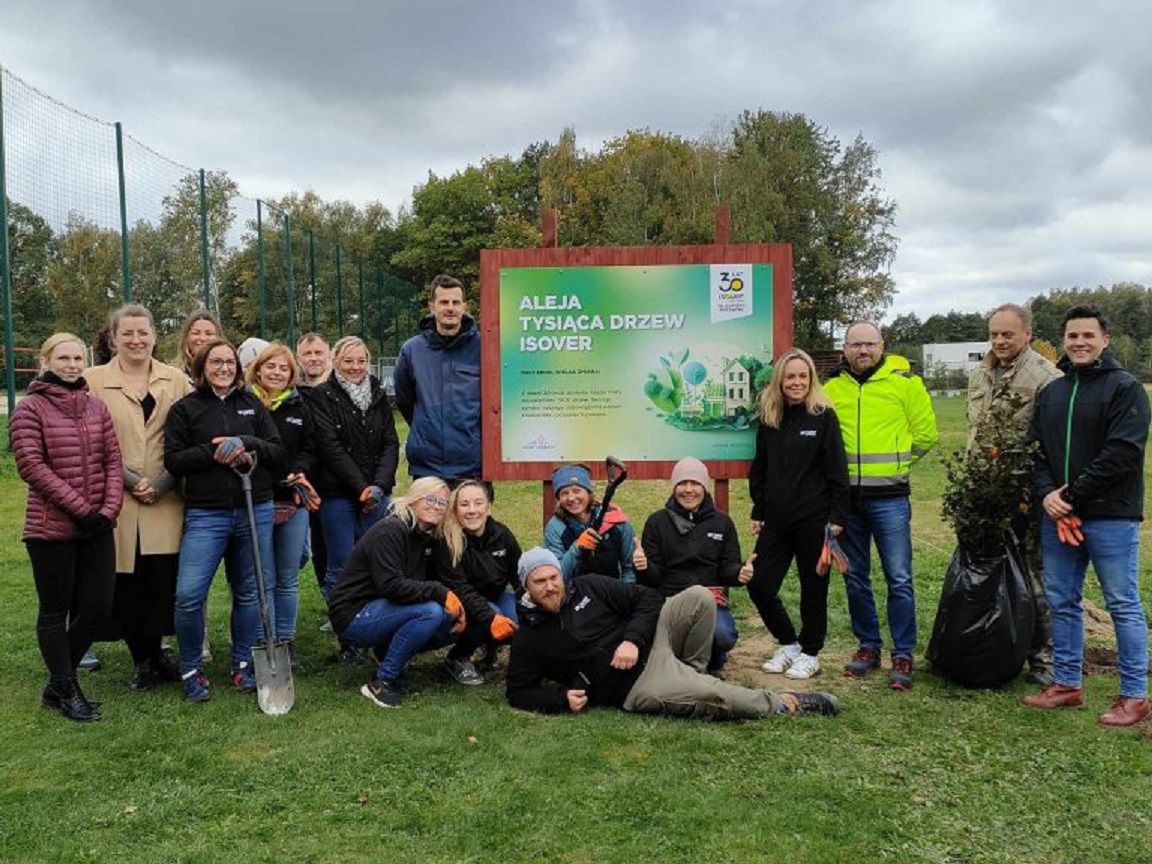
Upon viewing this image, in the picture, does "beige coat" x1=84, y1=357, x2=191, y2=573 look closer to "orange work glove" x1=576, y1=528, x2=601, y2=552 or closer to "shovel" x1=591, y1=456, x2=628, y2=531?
"orange work glove" x1=576, y1=528, x2=601, y2=552

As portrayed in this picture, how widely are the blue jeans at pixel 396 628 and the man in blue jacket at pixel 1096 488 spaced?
2.97 meters

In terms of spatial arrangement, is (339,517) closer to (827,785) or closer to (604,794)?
(604,794)

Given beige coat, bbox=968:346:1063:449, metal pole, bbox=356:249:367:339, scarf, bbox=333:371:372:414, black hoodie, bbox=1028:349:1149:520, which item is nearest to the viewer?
black hoodie, bbox=1028:349:1149:520

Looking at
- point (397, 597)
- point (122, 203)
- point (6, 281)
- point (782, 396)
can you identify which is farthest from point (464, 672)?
point (122, 203)

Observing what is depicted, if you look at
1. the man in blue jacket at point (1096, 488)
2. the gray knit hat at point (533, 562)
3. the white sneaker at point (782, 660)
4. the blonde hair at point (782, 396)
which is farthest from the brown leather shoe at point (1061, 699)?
the gray knit hat at point (533, 562)

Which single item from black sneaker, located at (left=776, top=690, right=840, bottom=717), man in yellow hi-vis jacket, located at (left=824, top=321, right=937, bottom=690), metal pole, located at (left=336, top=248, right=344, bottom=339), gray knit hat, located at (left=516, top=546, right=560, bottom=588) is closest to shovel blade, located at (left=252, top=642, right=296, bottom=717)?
gray knit hat, located at (left=516, top=546, right=560, bottom=588)

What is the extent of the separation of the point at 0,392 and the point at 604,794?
39.8 feet

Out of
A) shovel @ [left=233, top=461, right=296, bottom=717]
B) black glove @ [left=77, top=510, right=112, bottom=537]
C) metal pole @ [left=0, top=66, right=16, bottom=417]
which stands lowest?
shovel @ [left=233, top=461, right=296, bottom=717]

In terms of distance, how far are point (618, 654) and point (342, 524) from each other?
1946 millimetres

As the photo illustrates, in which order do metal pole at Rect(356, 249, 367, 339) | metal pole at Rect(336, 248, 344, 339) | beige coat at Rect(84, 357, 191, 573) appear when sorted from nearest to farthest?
beige coat at Rect(84, 357, 191, 573), metal pole at Rect(336, 248, 344, 339), metal pole at Rect(356, 249, 367, 339)

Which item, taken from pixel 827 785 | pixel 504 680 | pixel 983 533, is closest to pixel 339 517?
pixel 504 680

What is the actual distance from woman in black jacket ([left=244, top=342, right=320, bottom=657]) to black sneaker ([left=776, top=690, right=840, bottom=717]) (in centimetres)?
262

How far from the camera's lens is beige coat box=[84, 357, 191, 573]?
469 cm

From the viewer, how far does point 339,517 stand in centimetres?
548
